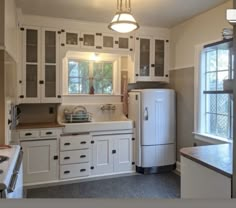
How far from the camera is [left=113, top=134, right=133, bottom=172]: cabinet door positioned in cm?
418

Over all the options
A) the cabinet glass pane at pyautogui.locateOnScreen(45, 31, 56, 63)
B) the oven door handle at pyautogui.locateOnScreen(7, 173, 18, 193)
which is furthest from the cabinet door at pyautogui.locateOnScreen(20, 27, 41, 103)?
the oven door handle at pyautogui.locateOnScreen(7, 173, 18, 193)

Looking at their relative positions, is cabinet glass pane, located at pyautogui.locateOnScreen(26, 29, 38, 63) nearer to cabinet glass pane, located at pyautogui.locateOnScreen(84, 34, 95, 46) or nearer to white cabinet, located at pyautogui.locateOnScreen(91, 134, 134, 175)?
cabinet glass pane, located at pyautogui.locateOnScreen(84, 34, 95, 46)

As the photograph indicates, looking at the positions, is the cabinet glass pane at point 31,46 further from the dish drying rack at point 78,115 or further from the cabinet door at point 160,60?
the cabinet door at point 160,60

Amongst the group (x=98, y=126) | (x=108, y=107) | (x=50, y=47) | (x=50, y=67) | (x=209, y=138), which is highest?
(x=50, y=47)

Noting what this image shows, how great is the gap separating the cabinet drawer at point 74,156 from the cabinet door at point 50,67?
0.89m

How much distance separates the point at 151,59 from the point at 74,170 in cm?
239

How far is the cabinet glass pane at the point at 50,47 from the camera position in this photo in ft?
13.0

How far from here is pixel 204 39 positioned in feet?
12.4

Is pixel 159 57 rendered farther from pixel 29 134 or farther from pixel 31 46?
pixel 29 134

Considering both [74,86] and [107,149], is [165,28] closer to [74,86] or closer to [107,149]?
[74,86]

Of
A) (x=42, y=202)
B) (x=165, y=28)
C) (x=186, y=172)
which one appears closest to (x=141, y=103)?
(x=165, y=28)

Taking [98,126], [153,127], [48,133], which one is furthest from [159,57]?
[48,133]

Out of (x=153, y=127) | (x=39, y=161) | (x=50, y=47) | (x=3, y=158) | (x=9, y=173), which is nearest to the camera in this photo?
(x=9, y=173)

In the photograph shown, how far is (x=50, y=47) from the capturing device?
399cm
